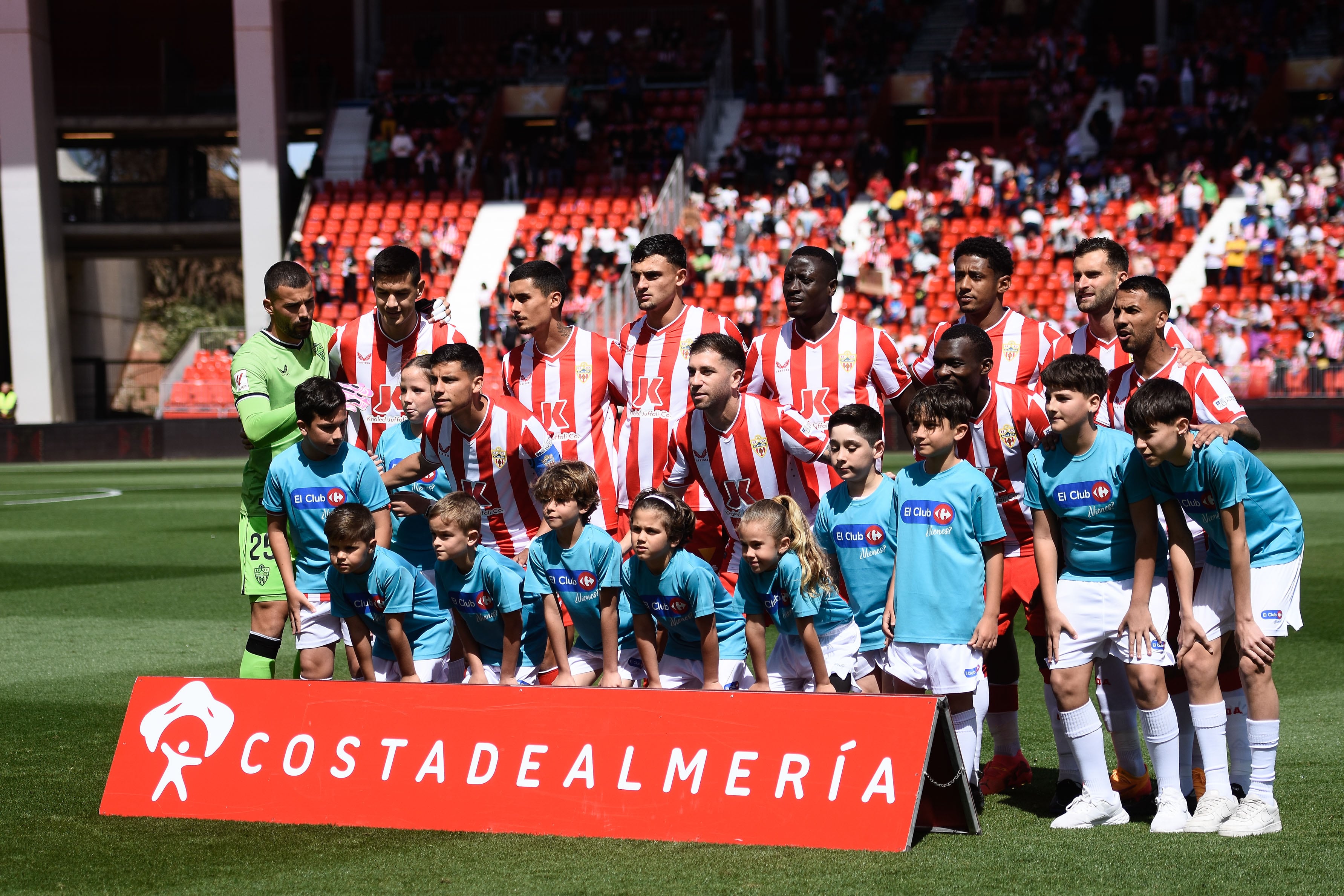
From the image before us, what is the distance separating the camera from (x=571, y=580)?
225 inches

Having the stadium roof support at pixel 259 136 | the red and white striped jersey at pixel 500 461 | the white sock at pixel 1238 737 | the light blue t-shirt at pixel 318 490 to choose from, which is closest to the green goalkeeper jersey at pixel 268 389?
the light blue t-shirt at pixel 318 490

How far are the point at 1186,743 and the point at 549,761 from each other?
2350 millimetres

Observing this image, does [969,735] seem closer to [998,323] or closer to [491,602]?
[998,323]

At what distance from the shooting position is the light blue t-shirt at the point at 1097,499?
4949 mm

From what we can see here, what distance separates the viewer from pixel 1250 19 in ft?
117

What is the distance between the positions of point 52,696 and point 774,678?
3911 millimetres

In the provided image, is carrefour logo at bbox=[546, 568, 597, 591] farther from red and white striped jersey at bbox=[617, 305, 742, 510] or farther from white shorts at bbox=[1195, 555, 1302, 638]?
white shorts at bbox=[1195, 555, 1302, 638]

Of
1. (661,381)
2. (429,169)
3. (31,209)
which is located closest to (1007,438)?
(661,381)

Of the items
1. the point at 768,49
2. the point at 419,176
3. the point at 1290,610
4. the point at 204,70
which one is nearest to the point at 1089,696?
the point at 1290,610

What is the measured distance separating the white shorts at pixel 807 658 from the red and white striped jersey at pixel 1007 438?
737 mm

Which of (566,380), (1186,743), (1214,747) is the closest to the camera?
(1214,747)

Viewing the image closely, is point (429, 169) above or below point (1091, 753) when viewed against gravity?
above

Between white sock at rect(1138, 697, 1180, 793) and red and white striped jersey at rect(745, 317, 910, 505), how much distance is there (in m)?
1.67

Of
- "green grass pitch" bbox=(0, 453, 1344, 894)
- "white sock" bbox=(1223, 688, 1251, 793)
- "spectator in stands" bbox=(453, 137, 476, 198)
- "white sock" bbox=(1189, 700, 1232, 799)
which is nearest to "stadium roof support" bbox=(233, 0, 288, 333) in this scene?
"spectator in stands" bbox=(453, 137, 476, 198)
